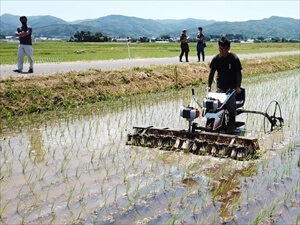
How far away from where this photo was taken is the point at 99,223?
396 centimetres

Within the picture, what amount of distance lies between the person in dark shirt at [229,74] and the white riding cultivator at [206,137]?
0.11m

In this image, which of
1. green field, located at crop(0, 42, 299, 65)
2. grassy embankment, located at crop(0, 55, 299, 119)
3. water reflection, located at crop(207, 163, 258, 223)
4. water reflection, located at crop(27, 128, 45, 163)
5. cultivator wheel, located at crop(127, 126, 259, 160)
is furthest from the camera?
green field, located at crop(0, 42, 299, 65)

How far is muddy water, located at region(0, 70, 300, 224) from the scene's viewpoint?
13.7 ft

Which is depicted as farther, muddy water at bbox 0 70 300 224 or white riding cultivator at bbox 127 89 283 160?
white riding cultivator at bbox 127 89 283 160

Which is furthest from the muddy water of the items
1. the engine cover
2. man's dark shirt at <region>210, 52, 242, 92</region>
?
man's dark shirt at <region>210, 52, 242, 92</region>

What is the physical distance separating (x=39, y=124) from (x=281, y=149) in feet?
15.4

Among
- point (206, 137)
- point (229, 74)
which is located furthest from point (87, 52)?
point (206, 137)

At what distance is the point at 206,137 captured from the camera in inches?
250

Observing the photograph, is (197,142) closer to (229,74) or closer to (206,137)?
(206,137)

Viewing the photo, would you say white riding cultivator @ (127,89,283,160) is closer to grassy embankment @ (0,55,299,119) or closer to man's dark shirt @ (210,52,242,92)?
man's dark shirt @ (210,52,242,92)

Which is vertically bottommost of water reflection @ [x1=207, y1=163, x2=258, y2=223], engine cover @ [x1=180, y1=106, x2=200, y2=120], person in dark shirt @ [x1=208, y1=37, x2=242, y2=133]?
water reflection @ [x1=207, y1=163, x2=258, y2=223]

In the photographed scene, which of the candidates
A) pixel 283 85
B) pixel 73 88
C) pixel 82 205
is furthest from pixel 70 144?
pixel 283 85

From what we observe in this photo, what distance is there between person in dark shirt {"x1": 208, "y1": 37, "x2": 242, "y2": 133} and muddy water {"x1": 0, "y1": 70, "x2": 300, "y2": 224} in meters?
0.82

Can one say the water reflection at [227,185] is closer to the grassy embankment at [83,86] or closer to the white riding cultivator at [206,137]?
the white riding cultivator at [206,137]
